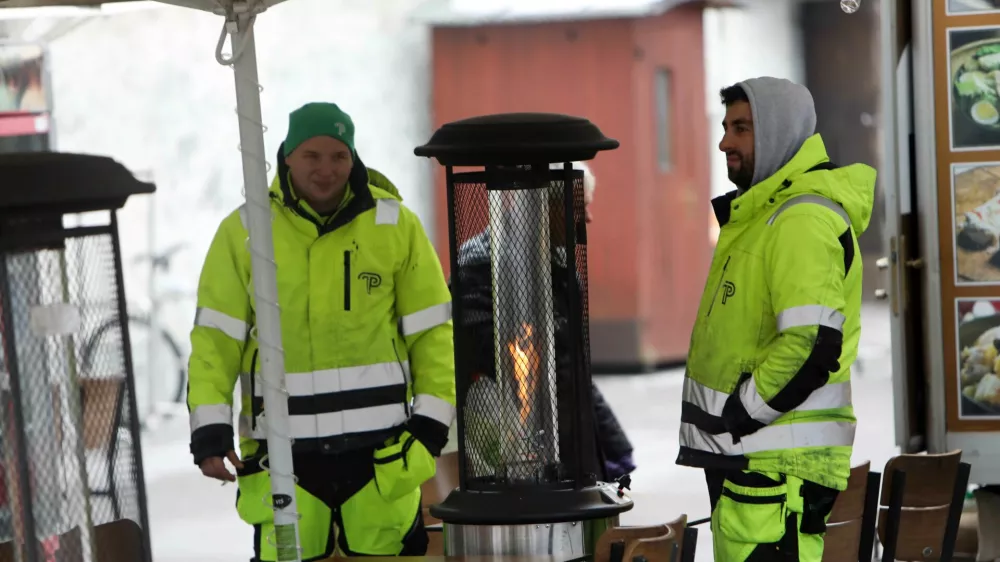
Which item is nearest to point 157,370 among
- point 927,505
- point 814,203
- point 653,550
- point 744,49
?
point 744,49

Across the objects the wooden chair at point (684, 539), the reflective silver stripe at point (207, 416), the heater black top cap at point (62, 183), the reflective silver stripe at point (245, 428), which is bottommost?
the wooden chair at point (684, 539)

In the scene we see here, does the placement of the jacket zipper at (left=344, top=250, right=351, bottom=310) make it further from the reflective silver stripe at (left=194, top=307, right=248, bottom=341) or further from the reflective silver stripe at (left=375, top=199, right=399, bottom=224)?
the reflective silver stripe at (left=194, top=307, right=248, bottom=341)

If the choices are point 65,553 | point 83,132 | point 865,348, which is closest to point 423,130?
point 83,132

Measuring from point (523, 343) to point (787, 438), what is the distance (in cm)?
65

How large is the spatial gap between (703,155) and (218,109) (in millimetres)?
3600

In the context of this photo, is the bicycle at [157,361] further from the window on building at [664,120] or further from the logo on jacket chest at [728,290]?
the logo on jacket chest at [728,290]

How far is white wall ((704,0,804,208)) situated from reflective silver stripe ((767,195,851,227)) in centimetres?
827

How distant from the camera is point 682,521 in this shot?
344 centimetres

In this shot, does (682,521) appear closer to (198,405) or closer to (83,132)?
(198,405)

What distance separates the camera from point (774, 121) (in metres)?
3.69

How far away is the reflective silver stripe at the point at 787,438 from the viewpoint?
3.65 metres

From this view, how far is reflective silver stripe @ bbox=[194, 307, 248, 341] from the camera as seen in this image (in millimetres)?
3838

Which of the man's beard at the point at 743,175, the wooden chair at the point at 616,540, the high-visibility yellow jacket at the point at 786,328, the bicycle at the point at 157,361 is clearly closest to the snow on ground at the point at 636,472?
the bicycle at the point at 157,361

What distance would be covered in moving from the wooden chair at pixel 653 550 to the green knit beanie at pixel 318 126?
1233 millimetres
